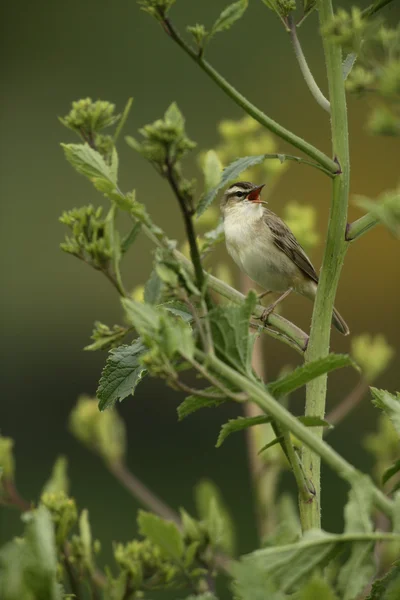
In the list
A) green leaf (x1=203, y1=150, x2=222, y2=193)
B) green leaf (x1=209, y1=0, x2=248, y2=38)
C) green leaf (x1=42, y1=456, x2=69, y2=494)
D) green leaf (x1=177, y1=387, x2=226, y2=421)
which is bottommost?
green leaf (x1=42, y1=456, x2=69, y2=494)

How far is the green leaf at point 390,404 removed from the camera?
0.58 m

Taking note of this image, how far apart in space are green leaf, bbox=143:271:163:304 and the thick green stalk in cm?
18

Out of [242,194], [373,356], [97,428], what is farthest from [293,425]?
[242,194]

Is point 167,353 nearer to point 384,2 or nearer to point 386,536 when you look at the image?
point 386,536

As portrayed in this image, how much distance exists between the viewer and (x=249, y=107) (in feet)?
2.06

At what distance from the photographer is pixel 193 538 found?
0.70 metres

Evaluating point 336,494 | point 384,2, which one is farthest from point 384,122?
point 336,494

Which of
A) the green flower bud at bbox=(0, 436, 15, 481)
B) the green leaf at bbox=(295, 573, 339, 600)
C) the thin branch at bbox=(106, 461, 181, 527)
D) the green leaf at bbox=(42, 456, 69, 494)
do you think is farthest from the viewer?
the thin branch at bbox=(106, 461, 181, 527)

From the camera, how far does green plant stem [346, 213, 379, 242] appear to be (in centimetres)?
69

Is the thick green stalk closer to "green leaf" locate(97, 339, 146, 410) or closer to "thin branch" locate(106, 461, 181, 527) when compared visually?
"green leaf" locate(97, 339, 146, 410)

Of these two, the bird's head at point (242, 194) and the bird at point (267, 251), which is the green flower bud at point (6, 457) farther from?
the bird's head at point (242, 194)

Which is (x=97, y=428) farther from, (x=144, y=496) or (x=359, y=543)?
(x=359, y=543)

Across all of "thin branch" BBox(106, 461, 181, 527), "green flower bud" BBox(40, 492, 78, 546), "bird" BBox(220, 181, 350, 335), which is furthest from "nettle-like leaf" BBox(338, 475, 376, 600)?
"bird" BBox(220, 181, 350, 335)

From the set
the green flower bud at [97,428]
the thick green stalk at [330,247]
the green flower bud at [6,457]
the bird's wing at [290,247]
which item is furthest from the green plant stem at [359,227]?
the bird's wing at [290,247]
